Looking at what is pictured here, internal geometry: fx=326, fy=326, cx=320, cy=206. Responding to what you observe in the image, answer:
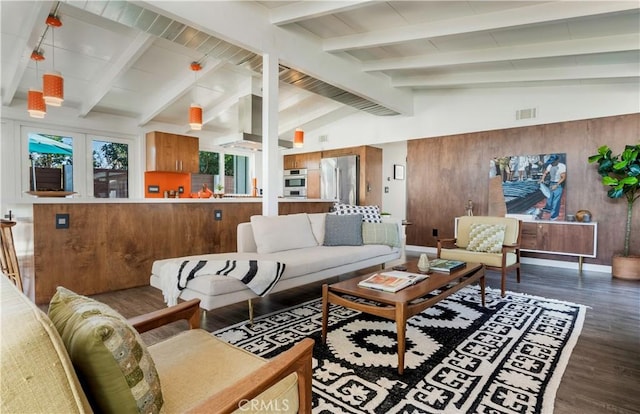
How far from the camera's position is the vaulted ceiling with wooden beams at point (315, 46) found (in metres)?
3.27

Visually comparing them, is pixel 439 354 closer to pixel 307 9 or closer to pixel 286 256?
pixel 286 256

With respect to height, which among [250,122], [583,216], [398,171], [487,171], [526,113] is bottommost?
[583,216]

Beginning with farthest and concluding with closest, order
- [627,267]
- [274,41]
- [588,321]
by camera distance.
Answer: [627,267] → [274,41] → [588,321]

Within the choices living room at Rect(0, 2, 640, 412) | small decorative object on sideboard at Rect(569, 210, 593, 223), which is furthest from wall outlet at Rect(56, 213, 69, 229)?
small decorative object on sideboard at Rect(569, 210, 593, 223)

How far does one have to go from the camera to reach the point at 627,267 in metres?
4.32

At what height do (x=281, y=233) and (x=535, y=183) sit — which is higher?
(x=535, y=183)

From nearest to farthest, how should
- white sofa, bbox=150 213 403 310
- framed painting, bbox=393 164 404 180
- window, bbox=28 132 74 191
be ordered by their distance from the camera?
1. white sofa, bbox=150 213 403 310
2. window, bbox=28 132 74 191
3. framed painting, bbox=393 164 404 180

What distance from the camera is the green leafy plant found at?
421 cm

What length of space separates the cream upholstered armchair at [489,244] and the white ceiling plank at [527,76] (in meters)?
2.36

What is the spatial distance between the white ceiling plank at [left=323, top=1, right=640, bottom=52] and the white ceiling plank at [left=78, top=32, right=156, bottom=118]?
7.55ft

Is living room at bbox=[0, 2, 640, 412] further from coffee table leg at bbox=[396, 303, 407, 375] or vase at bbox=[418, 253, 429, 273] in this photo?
coffee table leg at bbox=[396, 303, 407, 375]

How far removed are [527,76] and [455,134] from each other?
4.94 ft

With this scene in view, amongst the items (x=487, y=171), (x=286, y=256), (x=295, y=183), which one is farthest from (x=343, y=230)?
(x=295, y=183)

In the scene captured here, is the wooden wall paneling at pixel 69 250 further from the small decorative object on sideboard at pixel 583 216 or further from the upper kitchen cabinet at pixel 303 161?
the small decorative object on sideboard at pixel 583 216
